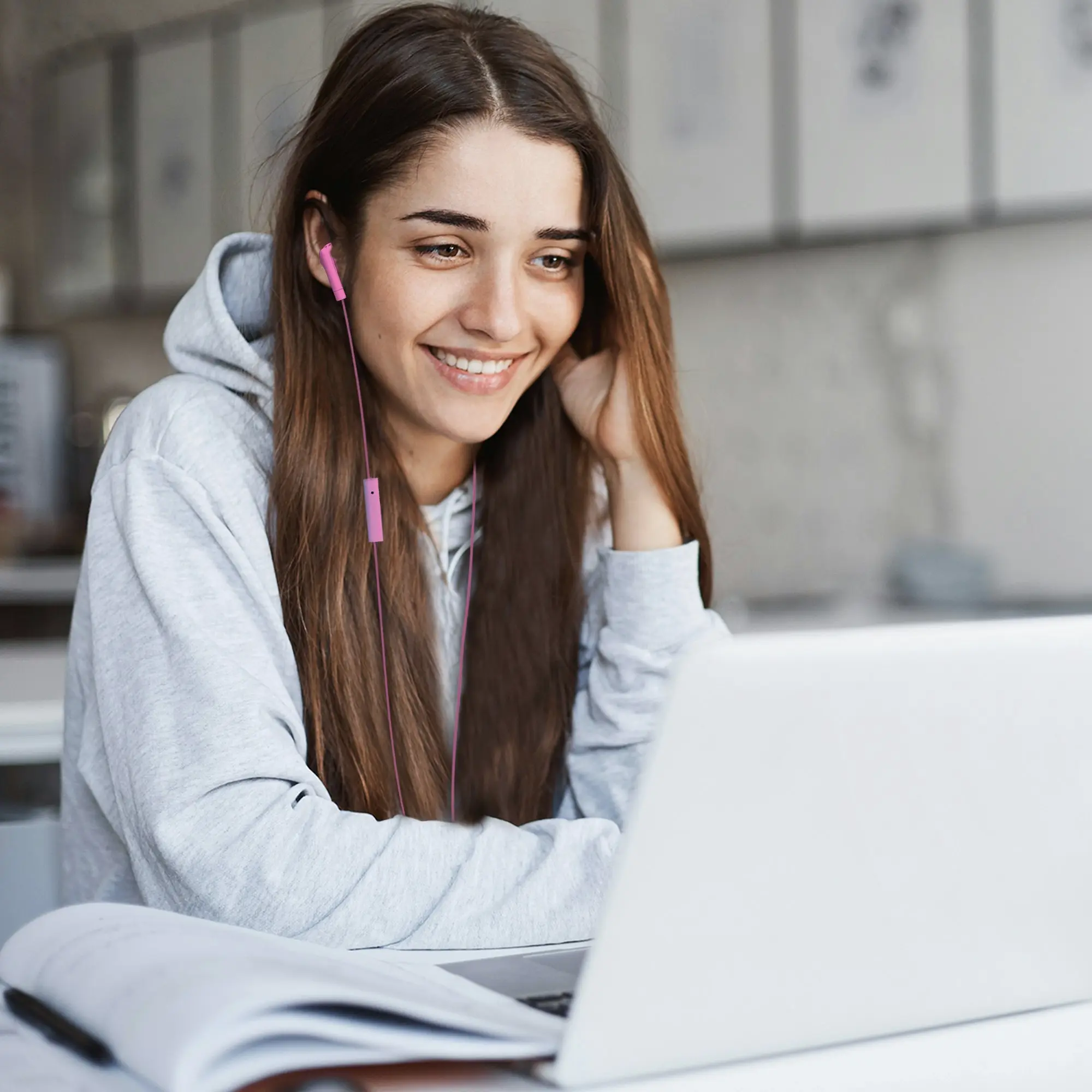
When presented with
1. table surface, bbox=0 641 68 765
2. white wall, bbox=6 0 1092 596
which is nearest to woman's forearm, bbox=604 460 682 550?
table surface, bbox=0 641 68 765

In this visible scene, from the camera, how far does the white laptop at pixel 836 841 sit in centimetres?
58

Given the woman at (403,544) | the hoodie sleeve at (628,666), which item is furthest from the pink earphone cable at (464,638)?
the hoodie sleeve at (628,666)

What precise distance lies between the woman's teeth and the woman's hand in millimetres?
155

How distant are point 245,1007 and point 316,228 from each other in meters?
0.86

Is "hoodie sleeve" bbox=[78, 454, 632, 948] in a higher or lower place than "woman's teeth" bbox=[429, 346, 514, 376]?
lower

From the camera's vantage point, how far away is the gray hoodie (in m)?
0.95

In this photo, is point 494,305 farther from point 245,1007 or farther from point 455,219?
point 245,1007

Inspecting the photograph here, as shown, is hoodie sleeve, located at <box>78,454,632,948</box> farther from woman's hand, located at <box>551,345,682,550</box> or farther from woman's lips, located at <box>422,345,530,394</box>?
woman's hand, located at <box>551,345,682,550</box>

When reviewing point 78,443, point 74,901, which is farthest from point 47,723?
point 78,443

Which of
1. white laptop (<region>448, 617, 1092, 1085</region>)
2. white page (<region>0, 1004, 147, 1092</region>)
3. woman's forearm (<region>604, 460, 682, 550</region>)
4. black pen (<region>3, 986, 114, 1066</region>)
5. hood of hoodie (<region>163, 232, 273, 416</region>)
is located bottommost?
white page (<region>0, 1004, 147, 1092</region>)

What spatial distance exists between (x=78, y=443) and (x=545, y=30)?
205cm

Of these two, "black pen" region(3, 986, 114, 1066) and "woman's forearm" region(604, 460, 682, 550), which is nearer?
"black pen" region(3, 986, 114, 1066)

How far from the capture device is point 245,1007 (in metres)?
0.60

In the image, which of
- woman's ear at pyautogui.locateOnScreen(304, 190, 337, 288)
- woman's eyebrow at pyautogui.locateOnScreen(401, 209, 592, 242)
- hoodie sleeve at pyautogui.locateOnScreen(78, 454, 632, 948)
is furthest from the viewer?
woman's ear at pyautogui.locateOnScreen(304, 190, 337, 288)
